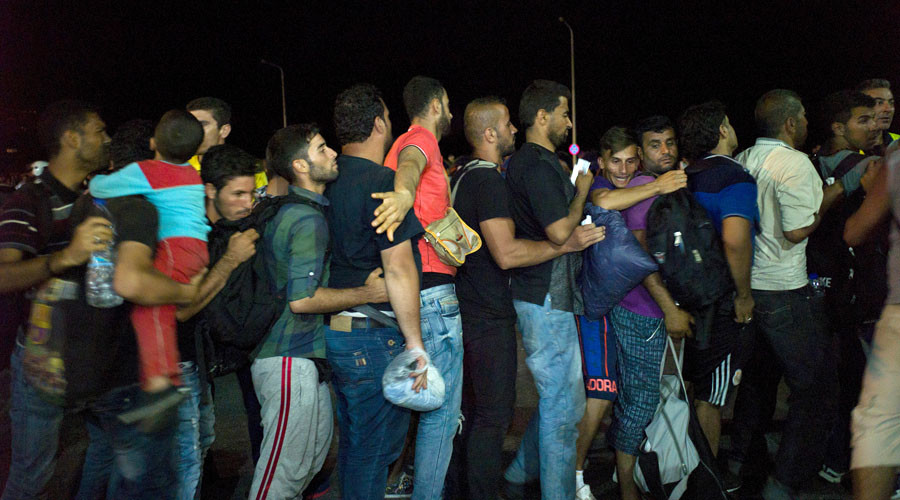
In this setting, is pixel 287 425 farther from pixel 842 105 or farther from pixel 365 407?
pixel 842 105

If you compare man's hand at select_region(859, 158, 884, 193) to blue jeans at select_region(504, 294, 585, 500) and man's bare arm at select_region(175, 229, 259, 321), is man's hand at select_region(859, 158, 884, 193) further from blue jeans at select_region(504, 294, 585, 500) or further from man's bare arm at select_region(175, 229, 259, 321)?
man's bare arm at select_region(175, 229, 259, 321)

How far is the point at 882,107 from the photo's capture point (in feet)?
14.8

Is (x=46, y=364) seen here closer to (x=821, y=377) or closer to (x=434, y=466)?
(x=434, y=466)

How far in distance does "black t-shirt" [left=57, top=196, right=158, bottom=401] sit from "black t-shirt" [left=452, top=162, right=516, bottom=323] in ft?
5.45

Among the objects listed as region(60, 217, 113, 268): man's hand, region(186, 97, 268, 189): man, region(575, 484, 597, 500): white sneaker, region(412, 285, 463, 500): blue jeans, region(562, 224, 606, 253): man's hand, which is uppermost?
region(186, 97, 268, 189): man

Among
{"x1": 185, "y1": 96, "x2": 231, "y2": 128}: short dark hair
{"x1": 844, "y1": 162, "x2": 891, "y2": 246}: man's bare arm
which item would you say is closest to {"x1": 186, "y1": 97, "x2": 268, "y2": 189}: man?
{"x1": 185, "y1": 96, "x2": 231, "y2": 128}: short dark hair

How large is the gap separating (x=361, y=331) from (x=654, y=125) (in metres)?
2.55

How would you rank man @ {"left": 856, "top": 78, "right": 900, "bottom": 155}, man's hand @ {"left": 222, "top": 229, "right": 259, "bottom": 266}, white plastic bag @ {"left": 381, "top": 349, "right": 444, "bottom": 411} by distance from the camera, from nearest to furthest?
1. white plastic bag @ {"left": 381, "top": 349, "right": 444, "bottom": 411}
2. man's hand @ {"left": 222, "top": 229, "right": 259, "bottom": 266}
3. man @ {"left": 856, "top": 78, "right": 900, "bottom": 155}

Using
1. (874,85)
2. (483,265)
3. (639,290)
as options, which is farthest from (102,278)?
(874,85)

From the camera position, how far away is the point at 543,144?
→ 12.0ft

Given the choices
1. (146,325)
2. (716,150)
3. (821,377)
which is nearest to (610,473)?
(821,377)

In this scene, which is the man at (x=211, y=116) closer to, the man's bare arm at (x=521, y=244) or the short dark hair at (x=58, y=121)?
the short dark hair at (x=58, y=121)

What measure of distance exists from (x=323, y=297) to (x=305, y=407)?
509 mm

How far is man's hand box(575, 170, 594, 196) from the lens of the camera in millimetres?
3463
